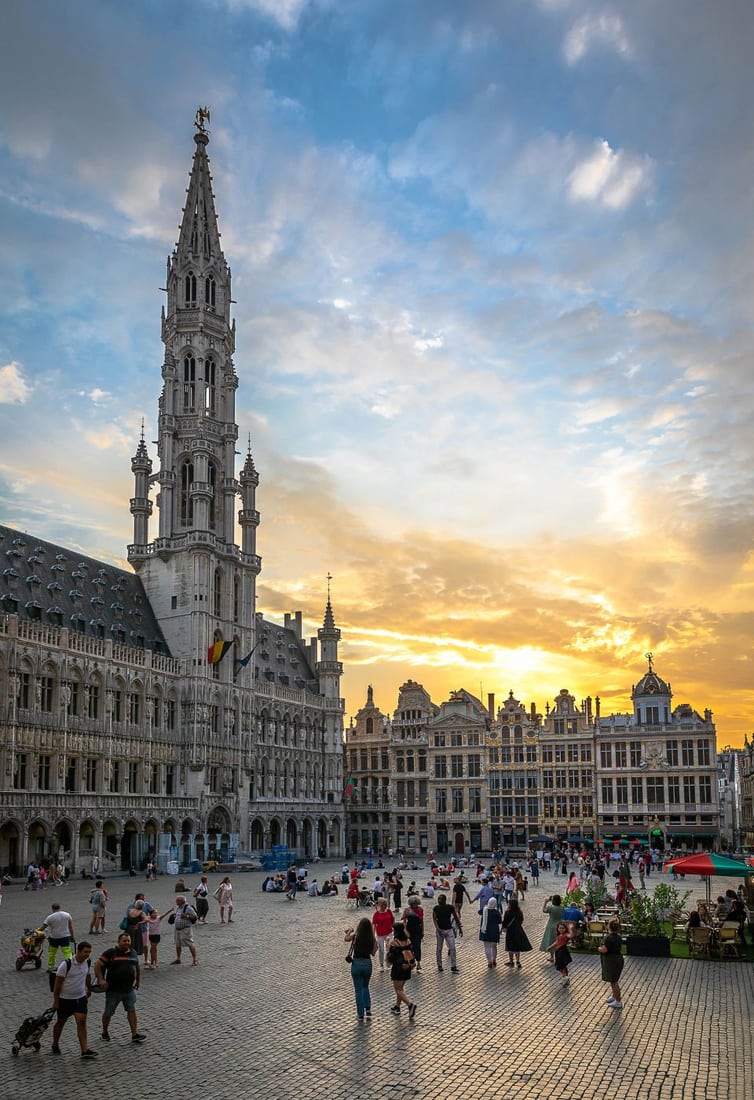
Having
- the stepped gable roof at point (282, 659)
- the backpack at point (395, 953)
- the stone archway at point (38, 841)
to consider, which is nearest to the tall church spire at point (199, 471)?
the stepped gable roof at point (282, 659)

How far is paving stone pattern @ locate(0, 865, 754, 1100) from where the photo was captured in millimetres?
13688

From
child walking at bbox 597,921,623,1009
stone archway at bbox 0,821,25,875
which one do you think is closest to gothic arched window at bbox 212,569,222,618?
stone archway at bbox 0,821,25,875

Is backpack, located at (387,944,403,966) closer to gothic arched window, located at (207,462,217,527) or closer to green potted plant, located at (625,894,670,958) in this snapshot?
green potted plant, located at (625,894,670,958)

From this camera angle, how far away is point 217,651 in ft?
260

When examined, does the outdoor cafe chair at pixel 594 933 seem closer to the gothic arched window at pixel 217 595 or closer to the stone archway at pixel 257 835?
the gothic arched window at pixel 217 595

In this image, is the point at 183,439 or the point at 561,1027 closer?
the point at 561,1027

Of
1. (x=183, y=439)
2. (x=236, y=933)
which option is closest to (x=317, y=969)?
(x=236, y=933)

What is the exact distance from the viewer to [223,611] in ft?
283

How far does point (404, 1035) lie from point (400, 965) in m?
1.57

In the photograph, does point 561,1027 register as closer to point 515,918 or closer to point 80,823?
point 515,918

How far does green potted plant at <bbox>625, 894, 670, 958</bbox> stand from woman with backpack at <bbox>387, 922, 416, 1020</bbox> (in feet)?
29.5

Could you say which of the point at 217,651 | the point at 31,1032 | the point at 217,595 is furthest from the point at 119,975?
the point at 217,595

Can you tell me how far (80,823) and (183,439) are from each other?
3714 centimetres

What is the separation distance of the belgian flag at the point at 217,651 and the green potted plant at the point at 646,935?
56010mm
